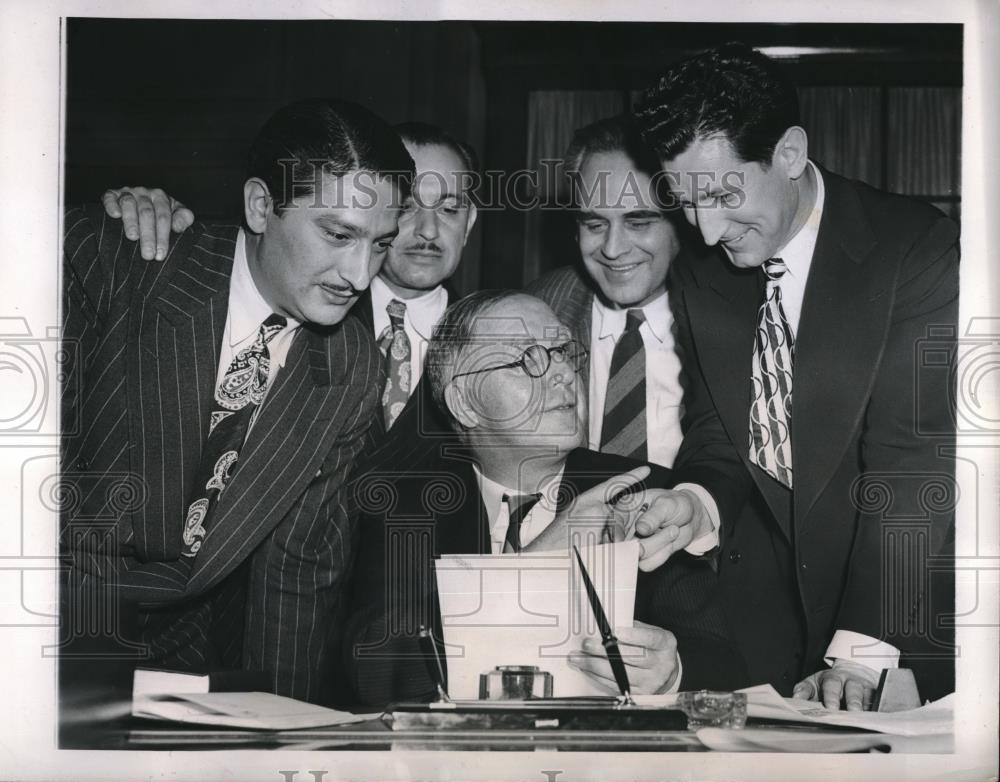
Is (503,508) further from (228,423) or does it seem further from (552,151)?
(552,151)

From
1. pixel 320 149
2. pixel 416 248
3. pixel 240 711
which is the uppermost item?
pixel 320 149

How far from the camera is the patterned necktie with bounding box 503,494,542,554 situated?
2.52 meters

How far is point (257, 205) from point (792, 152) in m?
1.18

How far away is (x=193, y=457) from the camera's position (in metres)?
2.52

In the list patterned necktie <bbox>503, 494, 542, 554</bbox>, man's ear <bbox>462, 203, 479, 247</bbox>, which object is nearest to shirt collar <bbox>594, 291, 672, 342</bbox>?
man's ear <bbox>462, 203, 479, 247</bbox>

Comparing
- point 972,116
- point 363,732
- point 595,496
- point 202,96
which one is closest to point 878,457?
point 595,496

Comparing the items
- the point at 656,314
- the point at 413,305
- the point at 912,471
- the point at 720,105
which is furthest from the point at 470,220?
the point at 912,471

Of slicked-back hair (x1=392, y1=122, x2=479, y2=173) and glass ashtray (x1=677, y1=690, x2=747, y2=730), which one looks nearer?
glass ashtray (x1=677, y1=690, x2=747, y2=730)

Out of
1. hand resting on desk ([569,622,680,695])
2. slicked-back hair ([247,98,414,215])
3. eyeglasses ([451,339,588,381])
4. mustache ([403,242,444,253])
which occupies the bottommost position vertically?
hand resting on desk ([569,622,680,695])

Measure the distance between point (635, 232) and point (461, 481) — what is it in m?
0.67

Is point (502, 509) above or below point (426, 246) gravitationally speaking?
below

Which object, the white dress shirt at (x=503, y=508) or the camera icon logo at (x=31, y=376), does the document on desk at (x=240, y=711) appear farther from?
the camera icon logo at (x=31, y=376)

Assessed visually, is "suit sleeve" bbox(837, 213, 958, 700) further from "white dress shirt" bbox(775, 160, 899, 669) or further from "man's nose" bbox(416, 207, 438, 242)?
"man's nose" bbox(416, 207, 438, 242)

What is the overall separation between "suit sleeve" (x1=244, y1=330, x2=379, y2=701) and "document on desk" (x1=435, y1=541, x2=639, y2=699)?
0.26 metres
